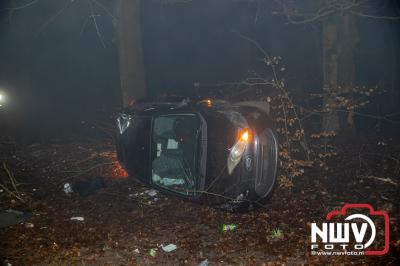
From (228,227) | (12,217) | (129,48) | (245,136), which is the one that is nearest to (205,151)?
(245,136)

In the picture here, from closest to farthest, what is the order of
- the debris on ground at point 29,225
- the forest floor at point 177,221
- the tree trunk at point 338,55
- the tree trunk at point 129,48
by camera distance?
the forest floor at point 177,221 < the debris on ground at point 29,225 < the tree trunk at point 338,55 < the tree trunk at point 129,48

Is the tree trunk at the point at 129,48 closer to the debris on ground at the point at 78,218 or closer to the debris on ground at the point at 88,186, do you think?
the debris on ground at the point at 88,186

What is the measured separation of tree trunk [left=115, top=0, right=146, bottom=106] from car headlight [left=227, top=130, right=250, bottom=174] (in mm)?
4800

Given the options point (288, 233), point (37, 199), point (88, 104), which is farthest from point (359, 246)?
point (88, 104)

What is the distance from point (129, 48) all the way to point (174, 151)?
3629 millimetres

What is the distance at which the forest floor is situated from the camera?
473cm

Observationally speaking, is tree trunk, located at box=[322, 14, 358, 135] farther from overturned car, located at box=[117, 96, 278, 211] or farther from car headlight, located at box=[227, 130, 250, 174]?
car headlight, located at box=[227, 130, 250, 174]

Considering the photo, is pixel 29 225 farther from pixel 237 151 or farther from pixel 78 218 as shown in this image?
pixel 237 151

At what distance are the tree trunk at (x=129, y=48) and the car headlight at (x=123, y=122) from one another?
2124mm

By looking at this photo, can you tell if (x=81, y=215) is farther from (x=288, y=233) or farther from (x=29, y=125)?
(x=29, y=125)

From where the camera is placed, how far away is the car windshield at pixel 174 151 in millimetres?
5934

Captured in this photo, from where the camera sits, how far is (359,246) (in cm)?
462

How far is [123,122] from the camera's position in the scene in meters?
7.21

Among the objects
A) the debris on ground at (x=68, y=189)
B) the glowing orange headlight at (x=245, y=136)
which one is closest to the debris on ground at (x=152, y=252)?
the glowing orange headlight at (x=245, y=136)
